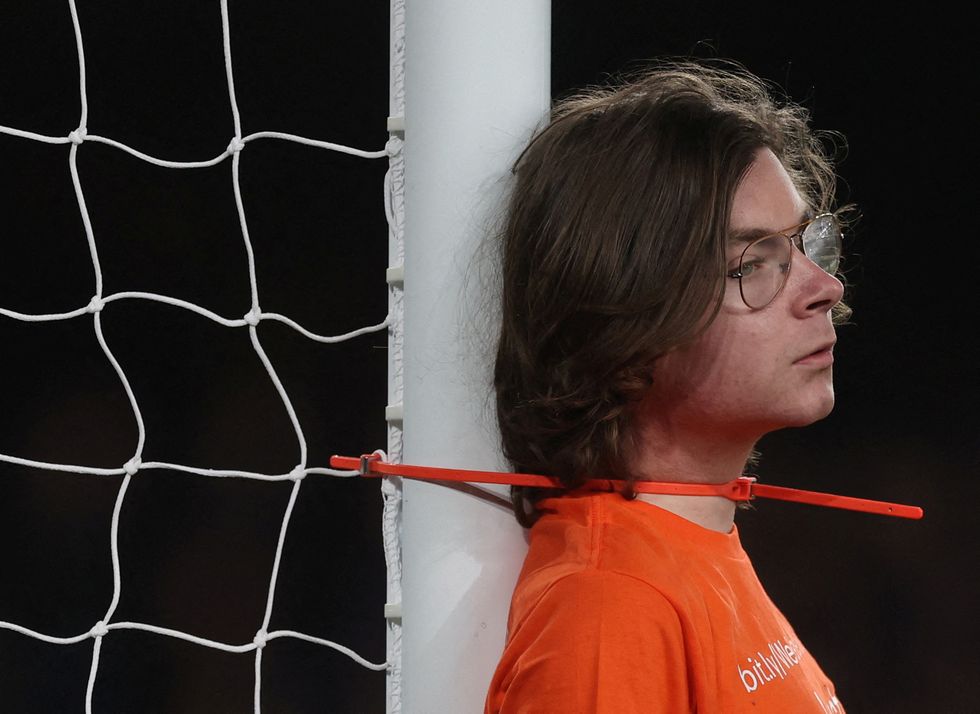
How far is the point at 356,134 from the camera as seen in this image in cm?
158

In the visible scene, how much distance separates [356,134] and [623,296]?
119 centimetres

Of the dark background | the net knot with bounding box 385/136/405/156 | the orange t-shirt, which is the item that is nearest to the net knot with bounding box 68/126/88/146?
the net knot with bounding box 385/136/405/156

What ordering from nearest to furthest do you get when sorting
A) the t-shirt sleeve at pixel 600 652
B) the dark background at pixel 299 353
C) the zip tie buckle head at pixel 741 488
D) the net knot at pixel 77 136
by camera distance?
1. the t-shirt sleeve at pixel 600 652
2. the zip tie buckle head at pixel 741 488
3. the net knot at pixel 77 136
4. the dark background at pixel 299 353

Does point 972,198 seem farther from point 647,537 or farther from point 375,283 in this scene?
point 647,537

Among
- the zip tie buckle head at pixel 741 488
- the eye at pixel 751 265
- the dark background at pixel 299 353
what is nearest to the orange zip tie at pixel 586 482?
the zip tie buckle head at pixel 741 488

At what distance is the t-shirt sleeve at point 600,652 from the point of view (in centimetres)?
40

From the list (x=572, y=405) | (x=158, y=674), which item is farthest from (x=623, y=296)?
(x=158, y=674)

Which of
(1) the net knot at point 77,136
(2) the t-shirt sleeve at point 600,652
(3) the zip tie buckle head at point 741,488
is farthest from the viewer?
(1) the net knot at point 77,136

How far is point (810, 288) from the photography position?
475 millimetres

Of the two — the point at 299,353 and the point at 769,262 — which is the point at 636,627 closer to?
the point at 769,262

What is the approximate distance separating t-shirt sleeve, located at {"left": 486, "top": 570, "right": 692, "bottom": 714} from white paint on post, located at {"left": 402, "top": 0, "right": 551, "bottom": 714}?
0.06m

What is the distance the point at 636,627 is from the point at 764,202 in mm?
199

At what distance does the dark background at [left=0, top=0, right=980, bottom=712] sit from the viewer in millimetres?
1534

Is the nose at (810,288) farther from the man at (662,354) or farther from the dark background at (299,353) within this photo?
the dark background at (299,353)
